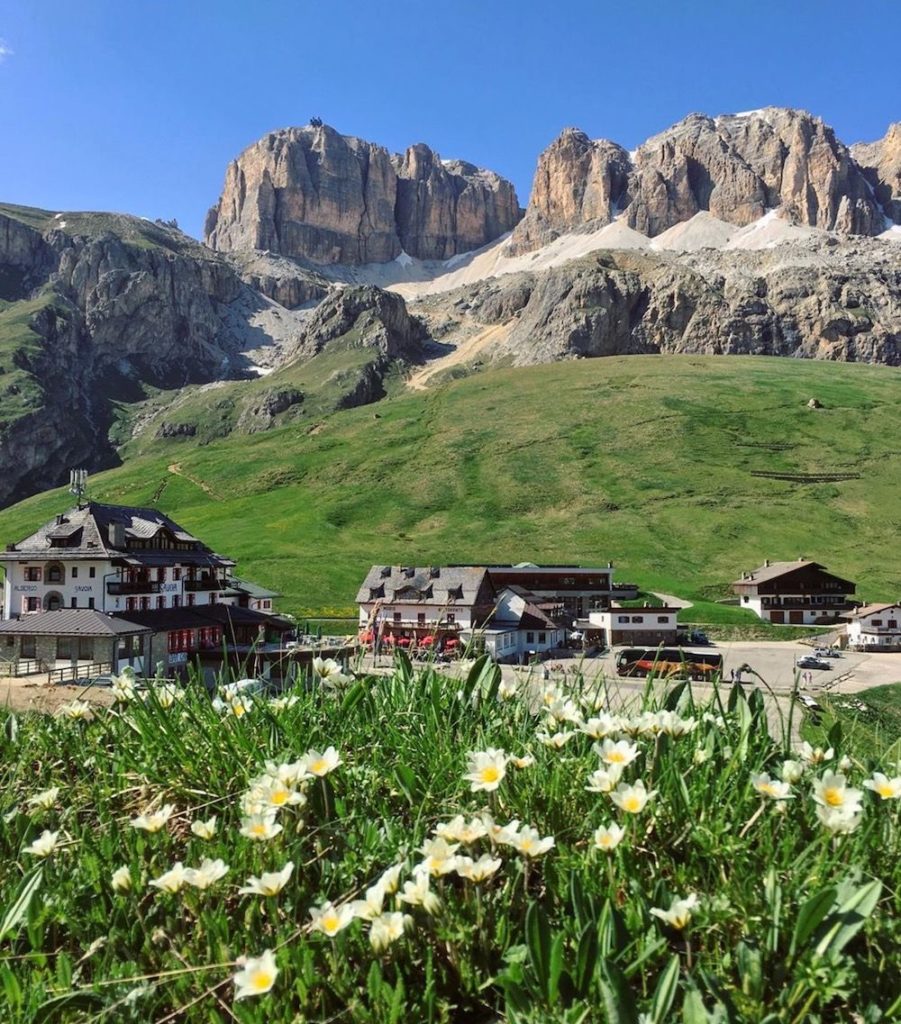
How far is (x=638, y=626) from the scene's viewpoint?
8694cm

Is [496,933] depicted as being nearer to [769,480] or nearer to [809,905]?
[809,905]

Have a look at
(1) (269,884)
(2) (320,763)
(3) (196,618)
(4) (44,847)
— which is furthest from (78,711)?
(3) (196,618)

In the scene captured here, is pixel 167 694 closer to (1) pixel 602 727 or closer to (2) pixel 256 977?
(1) pixel 602 727

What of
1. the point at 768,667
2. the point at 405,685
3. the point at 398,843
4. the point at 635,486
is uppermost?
the point at 635,486

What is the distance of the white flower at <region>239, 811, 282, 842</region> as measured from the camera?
10.5 ft

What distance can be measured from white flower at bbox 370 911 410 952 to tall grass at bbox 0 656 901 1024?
0.06 meters

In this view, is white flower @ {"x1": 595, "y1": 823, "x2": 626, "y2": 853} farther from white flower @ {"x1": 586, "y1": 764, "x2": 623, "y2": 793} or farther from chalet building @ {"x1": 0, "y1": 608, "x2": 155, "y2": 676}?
chalet building @ {"x1": 0, "y1": 608, "x2": 155, "y2": 676}

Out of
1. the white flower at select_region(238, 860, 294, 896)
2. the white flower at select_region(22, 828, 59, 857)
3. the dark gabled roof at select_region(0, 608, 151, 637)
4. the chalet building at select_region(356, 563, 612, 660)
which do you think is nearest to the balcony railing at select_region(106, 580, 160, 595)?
the dark gabled roof at select_region(0, 608, 151, 637)

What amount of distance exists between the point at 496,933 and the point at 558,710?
6.20 ft

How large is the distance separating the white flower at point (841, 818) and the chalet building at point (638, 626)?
8624cm

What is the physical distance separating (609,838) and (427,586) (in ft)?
252

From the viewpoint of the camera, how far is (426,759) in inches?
181

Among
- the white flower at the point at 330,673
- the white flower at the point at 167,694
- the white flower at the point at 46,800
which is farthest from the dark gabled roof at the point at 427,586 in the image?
the white flower at the point at 46,800

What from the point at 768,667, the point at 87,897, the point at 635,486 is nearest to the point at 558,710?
the point at 87,897
